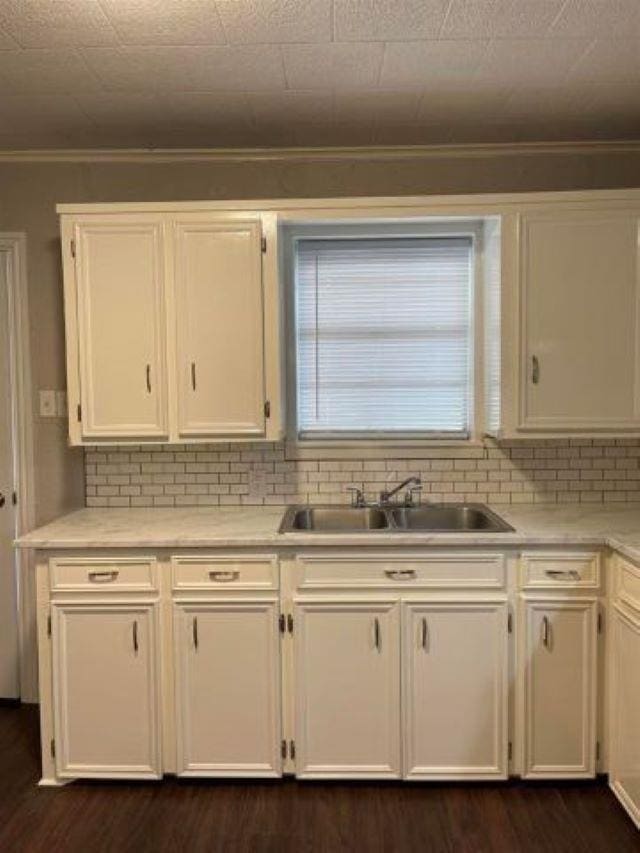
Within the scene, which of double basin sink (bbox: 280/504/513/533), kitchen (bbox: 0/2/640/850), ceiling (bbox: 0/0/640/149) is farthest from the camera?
double basin sink (bbox: 280/504/513/533)

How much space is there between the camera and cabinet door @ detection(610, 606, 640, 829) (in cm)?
216

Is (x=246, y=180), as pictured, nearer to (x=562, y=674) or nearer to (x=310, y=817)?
(x=562, y=674)

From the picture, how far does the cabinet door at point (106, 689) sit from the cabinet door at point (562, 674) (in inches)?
54.7

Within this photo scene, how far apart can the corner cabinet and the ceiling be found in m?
0.42

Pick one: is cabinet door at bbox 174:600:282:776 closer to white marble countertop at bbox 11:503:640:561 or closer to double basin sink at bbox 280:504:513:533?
white marble countertop at bbox 11:503:640:561

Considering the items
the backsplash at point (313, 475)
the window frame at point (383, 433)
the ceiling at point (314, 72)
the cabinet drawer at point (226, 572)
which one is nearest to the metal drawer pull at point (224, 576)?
the cabinet drawer at point (226, 572)

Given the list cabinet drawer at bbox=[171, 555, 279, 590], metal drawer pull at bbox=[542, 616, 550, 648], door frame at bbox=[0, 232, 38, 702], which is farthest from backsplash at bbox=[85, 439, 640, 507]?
metal drawer pull at bbox=[542, 616, 550, 648]

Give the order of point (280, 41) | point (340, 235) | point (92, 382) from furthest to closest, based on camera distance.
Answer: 1. point (340, 235)
2. point (92, 382)
3. point (280, 41)

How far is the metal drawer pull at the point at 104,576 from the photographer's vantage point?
241 cm

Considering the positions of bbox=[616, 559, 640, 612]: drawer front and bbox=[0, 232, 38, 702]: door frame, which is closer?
bbox=[616, 559, 640, 612]: drawer front

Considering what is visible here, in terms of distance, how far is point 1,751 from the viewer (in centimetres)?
273

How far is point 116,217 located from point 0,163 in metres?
0.82

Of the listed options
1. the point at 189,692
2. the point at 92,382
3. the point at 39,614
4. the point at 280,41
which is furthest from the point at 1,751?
the point at 280,41

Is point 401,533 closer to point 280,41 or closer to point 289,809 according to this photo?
point 289,809
